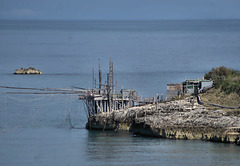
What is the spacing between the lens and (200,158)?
47.1m

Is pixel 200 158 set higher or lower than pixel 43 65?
lower

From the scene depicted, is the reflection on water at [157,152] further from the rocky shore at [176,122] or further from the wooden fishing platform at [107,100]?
the wooden fishing platform at [107,100]

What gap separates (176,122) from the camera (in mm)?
53438

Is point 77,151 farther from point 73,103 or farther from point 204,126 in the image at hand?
point 73,103

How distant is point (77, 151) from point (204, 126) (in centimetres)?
1111

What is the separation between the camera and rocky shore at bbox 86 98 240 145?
168ft

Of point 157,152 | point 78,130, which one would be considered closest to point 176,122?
point 157,152

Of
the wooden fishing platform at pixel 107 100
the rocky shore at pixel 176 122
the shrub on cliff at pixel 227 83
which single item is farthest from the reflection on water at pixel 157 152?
the shrub on cliff at pixel 227 83

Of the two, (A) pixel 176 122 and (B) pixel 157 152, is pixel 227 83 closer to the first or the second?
(A) pixel 176 122

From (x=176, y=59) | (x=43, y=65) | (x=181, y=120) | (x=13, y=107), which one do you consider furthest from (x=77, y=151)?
(x=176, y=59)

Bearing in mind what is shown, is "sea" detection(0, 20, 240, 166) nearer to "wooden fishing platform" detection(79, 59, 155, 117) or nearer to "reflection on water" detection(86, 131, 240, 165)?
"reflection on water" detection(86, 131, 240, 165)

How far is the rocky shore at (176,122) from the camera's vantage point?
2018 inches

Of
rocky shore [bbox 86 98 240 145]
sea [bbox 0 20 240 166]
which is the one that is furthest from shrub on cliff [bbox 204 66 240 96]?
sea [bbox 0 20 240 166]

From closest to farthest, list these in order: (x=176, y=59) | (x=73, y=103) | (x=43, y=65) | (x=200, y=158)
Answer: (x=200, y=158) < (x=73, y=103) < (x=43, y=65) < (x=176, y=59)
